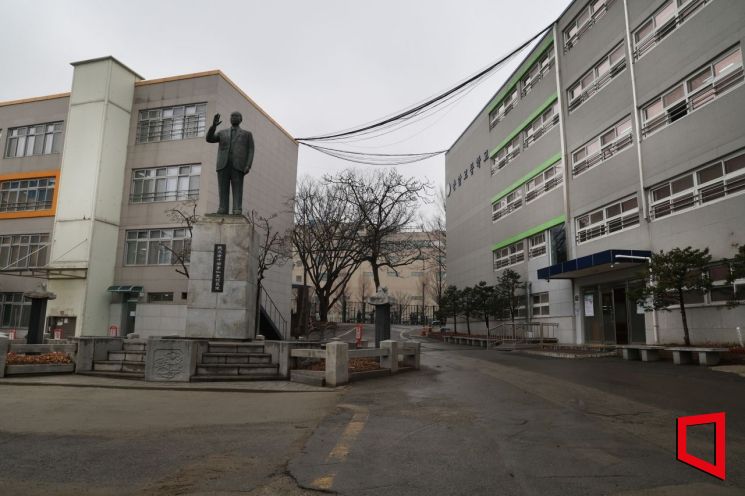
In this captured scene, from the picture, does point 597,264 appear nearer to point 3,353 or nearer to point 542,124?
point 542,124

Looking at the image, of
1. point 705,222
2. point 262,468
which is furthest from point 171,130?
point 262,468

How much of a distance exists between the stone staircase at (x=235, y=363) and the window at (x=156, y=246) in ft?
58.6

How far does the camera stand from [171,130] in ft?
100

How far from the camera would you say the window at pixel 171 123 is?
30062mm

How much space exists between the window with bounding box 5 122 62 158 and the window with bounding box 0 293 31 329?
939 cm

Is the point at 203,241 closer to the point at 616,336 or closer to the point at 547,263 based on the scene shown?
the point at 616,336

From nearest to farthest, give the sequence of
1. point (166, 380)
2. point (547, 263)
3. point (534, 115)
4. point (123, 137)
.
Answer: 1. point (166, 380)
2. point (547, 263)
3. point (534, 115)
4. point (123, 137)

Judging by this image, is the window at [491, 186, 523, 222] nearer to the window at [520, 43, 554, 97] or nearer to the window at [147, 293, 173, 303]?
the window at [520, 43, 554, 97]

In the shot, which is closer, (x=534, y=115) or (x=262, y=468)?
(x=262, y=468)

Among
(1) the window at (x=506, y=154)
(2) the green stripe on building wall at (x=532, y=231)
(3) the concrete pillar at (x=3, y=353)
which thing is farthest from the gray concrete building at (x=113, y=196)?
(1) the window at (x=506, y=154)

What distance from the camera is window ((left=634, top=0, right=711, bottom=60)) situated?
17.9 m

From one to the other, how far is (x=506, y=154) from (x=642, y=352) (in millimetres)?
19634

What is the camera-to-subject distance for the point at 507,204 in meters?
33.1

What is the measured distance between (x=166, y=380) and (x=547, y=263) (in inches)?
837
